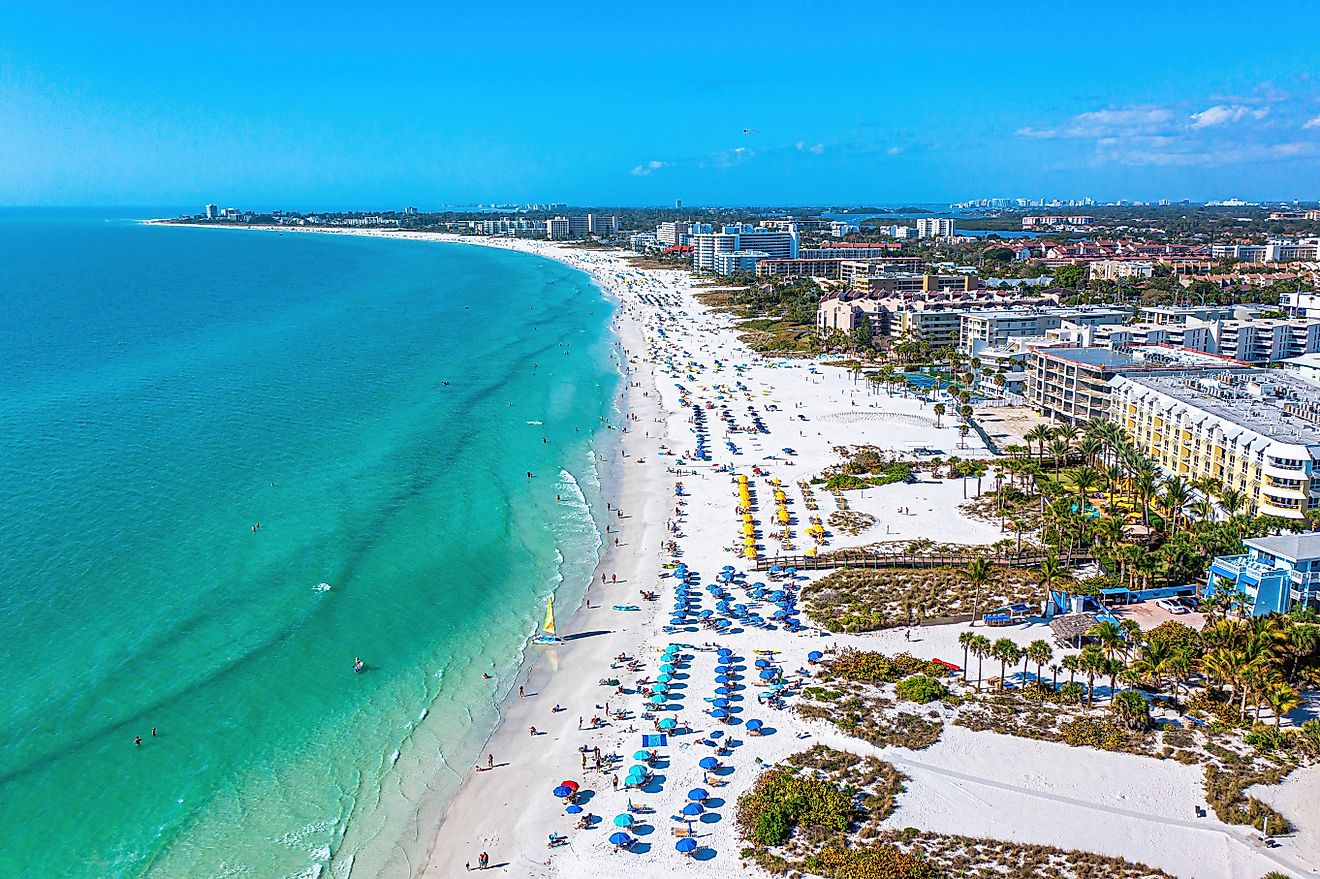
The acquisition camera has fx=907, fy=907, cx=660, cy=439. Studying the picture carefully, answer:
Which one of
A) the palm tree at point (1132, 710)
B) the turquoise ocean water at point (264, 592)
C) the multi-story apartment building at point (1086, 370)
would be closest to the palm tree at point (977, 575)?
the palm tree at point (1132, 710)

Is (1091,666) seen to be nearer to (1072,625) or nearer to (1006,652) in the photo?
(1006,652)

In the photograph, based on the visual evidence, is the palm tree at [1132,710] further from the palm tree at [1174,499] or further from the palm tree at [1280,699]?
the palm tree at [1174,499]

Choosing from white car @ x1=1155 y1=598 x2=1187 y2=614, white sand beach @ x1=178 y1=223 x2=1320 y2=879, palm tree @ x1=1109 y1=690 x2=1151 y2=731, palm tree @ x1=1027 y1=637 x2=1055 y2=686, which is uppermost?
palm tree @ x1=1027 y1=637 x2=1055 y2=686

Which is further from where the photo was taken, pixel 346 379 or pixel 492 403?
pixel 346 379

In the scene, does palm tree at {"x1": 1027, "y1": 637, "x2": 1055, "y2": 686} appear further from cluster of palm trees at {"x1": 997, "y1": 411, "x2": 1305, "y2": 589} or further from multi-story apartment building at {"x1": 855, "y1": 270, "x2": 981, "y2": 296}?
Answer: multi-story apartment building at {"x1": 855, "y1": 270, "x2": 981, "y2": 296}

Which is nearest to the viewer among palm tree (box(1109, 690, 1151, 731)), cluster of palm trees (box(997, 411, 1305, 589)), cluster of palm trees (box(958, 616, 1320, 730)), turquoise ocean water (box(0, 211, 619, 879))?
turquoise ocean water (box(0, 211, 619, 879))

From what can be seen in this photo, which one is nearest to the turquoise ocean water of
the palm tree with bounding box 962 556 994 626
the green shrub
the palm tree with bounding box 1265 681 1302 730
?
the green shrub

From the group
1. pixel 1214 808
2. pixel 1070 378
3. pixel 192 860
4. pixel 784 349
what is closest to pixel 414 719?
pixel 192 860

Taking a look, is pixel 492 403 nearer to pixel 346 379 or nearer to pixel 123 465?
pixel 346 379

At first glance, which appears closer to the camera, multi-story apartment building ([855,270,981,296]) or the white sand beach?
the white sand beach
